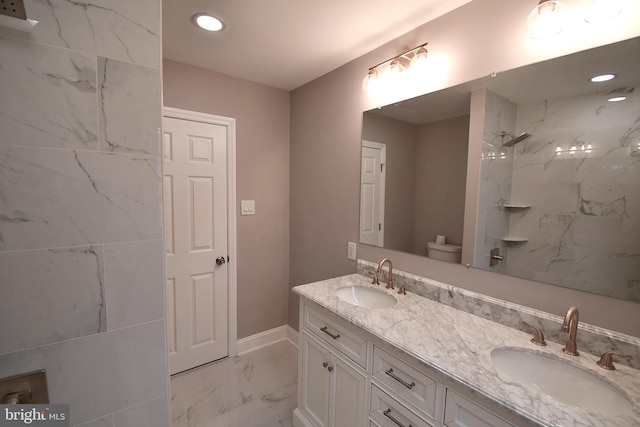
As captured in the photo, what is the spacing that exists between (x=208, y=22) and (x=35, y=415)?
1890 millimetres

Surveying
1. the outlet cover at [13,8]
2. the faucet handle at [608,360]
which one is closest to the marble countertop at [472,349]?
the faucet handle at [608,360]

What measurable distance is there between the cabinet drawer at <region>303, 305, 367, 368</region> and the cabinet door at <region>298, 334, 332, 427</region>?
0.26 ft

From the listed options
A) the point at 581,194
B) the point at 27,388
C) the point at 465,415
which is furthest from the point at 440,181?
the point at 27,388

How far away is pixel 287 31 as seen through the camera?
5.55 ft

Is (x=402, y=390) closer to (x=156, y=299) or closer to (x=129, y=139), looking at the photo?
(x=156, y=299)

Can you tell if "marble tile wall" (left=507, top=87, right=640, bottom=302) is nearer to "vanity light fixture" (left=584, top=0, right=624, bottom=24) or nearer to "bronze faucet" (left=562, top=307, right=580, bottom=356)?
"bronze faucet" (left=562, top=307, right=580, bottom=356)

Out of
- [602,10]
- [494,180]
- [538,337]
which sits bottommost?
[538,337]

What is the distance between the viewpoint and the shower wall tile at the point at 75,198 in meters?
0.75

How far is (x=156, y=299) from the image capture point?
0.94m

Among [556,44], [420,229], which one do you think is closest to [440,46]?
[556,44]

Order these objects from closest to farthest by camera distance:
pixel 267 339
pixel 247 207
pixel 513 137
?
pixel 513 137 < pixel 247 207 < pixel 267 339

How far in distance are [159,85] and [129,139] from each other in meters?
0.20

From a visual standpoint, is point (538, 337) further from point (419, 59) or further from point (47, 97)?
point (47, 97)

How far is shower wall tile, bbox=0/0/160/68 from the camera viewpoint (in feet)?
2.46
